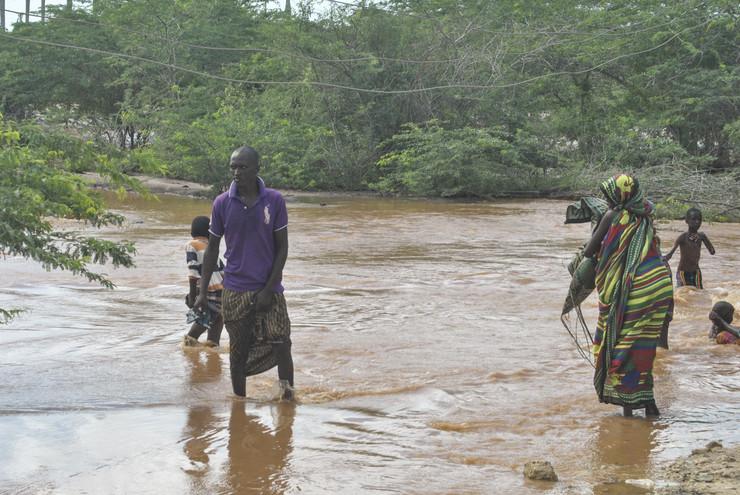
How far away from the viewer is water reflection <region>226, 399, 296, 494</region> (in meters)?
4.81

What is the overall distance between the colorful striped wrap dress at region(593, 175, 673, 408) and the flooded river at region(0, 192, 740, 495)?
10.9 inches

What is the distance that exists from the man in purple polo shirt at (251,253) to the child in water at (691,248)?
5.89m

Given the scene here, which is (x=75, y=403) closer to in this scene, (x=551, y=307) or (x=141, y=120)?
(x=551, y=307)

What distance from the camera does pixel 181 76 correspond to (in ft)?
118

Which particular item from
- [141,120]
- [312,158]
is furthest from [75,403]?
[141,120]

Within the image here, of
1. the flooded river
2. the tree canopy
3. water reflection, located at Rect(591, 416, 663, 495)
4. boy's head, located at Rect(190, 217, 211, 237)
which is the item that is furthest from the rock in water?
the tree canopy

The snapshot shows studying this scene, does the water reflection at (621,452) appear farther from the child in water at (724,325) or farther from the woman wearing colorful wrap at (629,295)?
the child in water at (724,325)

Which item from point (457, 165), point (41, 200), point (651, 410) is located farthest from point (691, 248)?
point (457, 165)

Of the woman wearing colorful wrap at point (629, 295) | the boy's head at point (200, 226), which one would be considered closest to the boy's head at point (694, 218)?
the woman wearing colorful wrap at point (629, 295)

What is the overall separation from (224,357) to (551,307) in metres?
4.34

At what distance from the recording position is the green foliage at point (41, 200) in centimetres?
591

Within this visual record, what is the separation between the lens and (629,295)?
5918 millimetres

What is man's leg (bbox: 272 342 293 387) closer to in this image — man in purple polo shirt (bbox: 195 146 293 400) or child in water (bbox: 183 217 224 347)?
man in purple polo shirt (bbox: 195 146 293 400)

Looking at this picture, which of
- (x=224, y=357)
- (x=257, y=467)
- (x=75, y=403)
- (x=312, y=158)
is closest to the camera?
(x=257, y=467)
